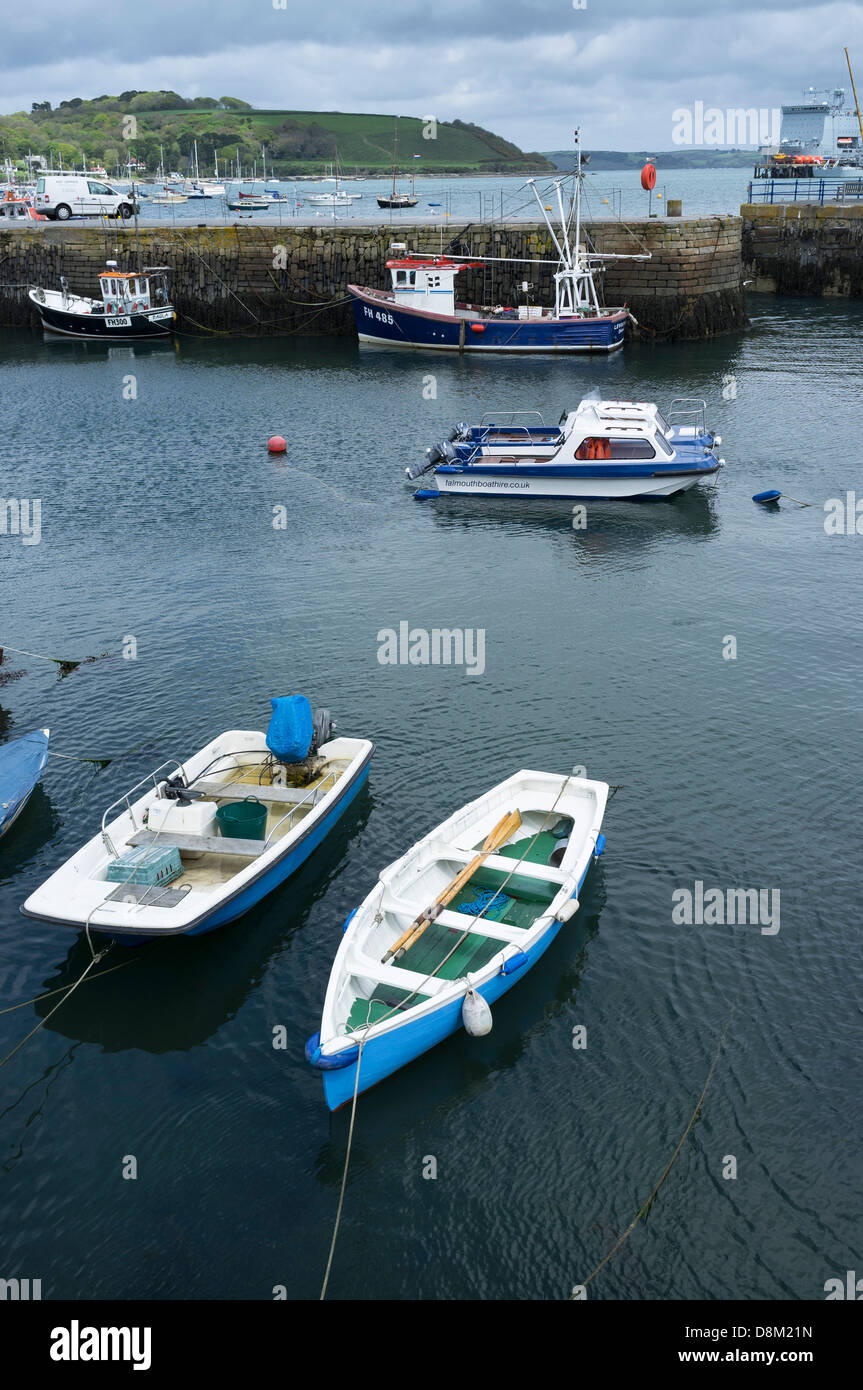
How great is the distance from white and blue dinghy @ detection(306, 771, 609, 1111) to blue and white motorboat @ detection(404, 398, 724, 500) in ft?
64.6

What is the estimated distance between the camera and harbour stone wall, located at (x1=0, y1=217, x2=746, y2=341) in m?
64.9

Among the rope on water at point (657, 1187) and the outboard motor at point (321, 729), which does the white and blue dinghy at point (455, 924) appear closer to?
the rope on water at point (657, 1187)

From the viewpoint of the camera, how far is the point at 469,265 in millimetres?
66688

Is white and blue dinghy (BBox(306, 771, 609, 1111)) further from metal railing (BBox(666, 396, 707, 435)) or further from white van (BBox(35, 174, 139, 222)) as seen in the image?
white van (BBox(35, 174, 139, 222))

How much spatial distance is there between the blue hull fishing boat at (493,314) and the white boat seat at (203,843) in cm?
4924

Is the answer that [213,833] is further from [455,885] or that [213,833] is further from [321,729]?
[455,885]

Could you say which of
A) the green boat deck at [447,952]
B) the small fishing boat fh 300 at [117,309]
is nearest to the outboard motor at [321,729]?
the green boat deck at [447,952]

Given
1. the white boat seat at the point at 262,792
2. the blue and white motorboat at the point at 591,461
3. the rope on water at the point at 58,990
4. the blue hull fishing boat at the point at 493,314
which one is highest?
the blue hull fishing boat at the point at 493,314

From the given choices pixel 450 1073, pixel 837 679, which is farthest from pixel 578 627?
pixel 450 1073

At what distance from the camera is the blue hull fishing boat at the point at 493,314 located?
201 feet

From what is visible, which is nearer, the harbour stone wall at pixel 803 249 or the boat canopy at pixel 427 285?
the boat canopy at pixel 427 285

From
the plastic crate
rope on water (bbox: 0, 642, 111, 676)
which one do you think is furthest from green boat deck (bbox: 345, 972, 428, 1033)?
rope on water (bbox: 0, 642, 111, 676)
